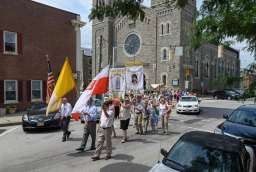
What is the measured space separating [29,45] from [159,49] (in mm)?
29261

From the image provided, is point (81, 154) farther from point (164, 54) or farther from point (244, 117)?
point (164, 54)

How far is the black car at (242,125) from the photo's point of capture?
23.8ft

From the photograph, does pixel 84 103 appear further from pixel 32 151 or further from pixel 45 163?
pixel 32 151

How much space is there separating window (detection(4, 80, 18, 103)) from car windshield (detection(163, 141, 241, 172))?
16.9m

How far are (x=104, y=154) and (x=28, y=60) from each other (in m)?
14.6

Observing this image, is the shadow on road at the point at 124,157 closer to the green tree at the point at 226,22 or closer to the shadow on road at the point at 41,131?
the green tree at the point at 226,22

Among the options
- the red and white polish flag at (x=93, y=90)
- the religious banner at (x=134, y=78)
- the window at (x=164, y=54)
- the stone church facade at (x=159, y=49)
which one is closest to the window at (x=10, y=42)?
the religious banner at (x=134, y=78)

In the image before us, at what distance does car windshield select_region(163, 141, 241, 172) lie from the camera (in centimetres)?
433

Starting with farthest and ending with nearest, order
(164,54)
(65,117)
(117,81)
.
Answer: (164,54) < (117,81) < (65,117)

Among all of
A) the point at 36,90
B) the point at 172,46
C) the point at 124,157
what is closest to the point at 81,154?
the point at 124,157

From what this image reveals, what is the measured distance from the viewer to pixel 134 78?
Result: 47.8 feet

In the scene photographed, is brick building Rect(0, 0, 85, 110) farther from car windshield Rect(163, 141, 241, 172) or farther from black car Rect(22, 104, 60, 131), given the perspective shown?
car windshield Rect(163, 141, 241, 172)

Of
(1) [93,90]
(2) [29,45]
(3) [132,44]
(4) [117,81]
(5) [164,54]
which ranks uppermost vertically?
(3) [132,44]

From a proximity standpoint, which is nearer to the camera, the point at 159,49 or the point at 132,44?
the point at 159,49
